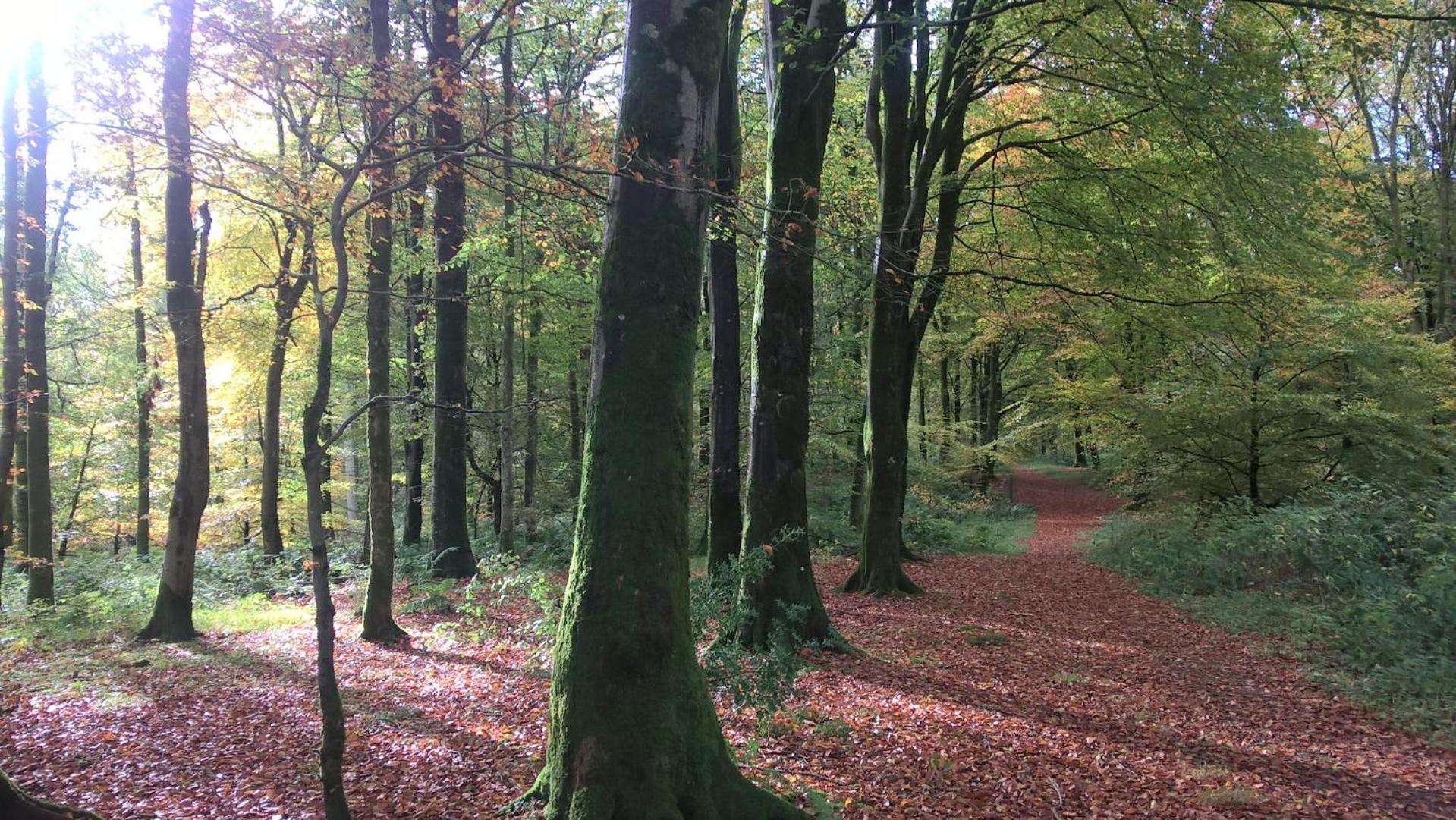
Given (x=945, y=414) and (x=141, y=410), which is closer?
(x=141, y=410)

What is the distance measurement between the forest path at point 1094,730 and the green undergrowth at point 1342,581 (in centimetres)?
39

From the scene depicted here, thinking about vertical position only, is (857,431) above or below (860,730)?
above

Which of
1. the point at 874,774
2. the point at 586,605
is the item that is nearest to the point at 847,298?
the point at 874,774

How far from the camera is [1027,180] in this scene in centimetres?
1130

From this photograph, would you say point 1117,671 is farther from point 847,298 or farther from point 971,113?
point 847,298

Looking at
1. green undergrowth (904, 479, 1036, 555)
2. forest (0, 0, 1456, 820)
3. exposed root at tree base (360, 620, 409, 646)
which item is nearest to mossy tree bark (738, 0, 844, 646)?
forest (0, 0, 1456, 820)

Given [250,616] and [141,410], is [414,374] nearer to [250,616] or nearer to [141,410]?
[250,616]

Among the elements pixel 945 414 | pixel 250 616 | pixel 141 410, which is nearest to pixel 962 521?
pixel 945 414

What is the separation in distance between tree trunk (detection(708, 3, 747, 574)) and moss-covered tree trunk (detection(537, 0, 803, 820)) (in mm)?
4534

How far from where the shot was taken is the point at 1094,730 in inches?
212

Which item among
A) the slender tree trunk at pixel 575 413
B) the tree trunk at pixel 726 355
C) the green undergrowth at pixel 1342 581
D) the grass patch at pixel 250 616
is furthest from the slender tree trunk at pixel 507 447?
the green undergrowth at pixel 1342 581

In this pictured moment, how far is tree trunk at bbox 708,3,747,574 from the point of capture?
8.36m

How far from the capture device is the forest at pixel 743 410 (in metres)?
3.42

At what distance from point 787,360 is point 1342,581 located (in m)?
7.22
